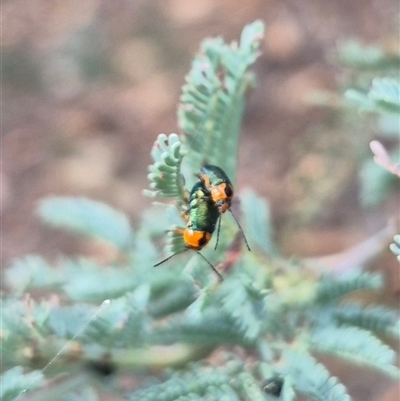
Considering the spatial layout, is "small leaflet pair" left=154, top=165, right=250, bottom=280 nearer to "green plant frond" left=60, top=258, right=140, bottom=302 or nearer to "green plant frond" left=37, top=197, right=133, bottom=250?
"green plant frond" left=60, top=258, right=140, bottom=302

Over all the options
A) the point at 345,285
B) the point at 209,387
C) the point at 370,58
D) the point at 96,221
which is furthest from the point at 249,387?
the point at 370,58

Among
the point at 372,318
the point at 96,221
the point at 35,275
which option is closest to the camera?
the point at 372,318

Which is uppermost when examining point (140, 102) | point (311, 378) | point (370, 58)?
point (140, 102)

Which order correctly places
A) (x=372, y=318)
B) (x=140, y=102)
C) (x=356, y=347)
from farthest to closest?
(x=140, y=102), (x=372, y=318), (x=356, y=347)

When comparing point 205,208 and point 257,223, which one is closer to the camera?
point 205,208

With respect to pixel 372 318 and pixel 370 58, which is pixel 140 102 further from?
pixel 372 318

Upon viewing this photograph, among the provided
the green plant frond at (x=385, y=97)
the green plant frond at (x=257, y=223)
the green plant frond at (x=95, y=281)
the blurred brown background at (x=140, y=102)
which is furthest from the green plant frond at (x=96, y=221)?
the blurred brown background at (x=140, y=102)

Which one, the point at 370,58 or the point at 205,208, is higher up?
the point at 370,58
